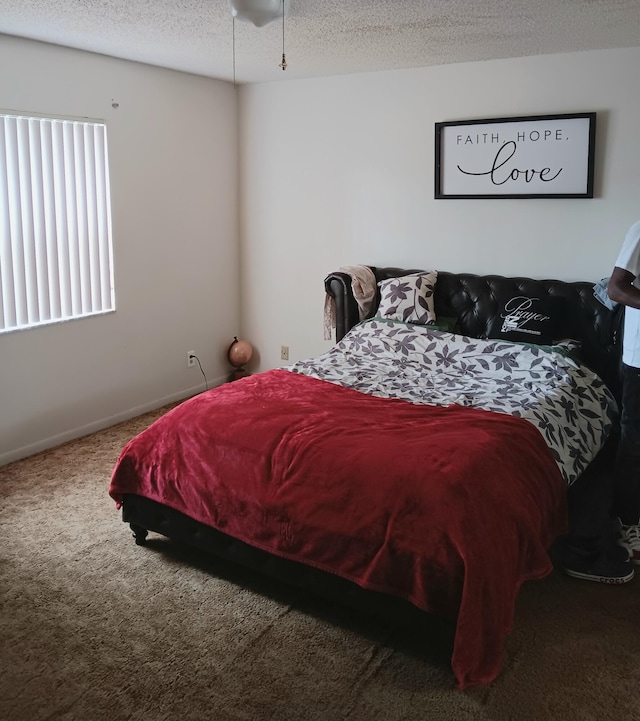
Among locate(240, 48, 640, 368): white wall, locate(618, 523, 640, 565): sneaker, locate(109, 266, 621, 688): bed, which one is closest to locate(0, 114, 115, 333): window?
locate(240, 48, 640, 368): white wall

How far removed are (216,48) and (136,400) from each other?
2308 millimetres

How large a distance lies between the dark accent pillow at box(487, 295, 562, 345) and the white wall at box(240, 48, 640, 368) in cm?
35

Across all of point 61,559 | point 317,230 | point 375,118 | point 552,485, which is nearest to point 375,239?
point 317,230

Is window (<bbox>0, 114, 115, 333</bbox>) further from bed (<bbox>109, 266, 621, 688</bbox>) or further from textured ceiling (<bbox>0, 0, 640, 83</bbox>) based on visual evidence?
bed (<bbox>109, 266, 621, 688</bbox>)

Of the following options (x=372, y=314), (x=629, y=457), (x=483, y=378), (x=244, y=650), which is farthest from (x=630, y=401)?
(x=372, y=314)

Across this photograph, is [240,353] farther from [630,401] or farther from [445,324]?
[630,401]

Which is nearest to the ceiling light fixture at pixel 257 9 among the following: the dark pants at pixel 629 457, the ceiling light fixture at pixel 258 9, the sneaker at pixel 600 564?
the ceiling light fixture at pixel 258 9

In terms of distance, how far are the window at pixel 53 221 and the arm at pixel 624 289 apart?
3028 mm

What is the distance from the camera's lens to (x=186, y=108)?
5012 mm

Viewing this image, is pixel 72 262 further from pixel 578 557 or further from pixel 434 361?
pixel 578 557

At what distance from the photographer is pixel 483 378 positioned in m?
3.81

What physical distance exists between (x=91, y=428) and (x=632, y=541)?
126 inches

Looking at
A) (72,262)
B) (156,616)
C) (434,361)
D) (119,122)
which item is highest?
(119,122)

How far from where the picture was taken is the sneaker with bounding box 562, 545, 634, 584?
2.94 metres
